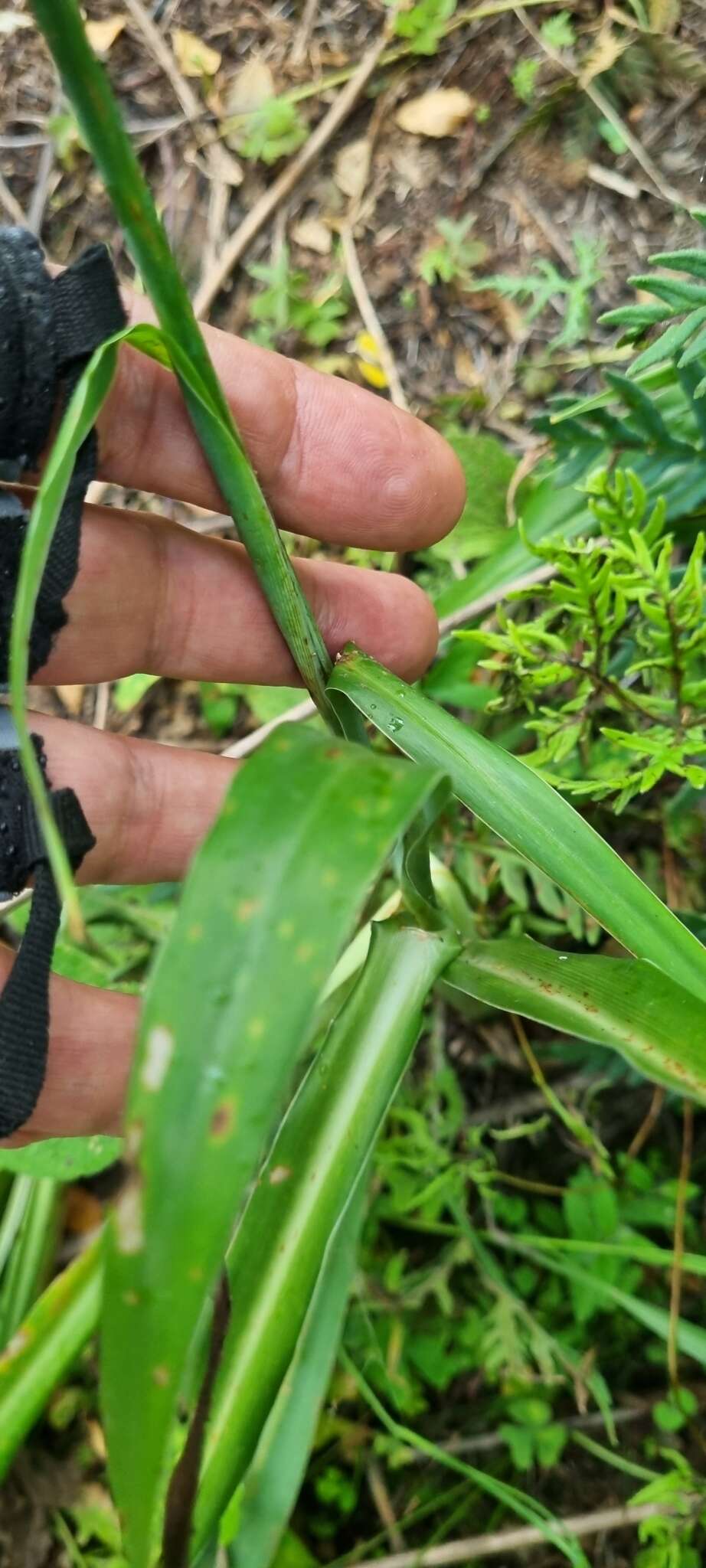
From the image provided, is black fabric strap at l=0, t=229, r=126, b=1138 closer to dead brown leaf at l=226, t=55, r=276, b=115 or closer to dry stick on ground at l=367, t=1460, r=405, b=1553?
dry stick on ground at l=367, t=1460, r=405, b=1553

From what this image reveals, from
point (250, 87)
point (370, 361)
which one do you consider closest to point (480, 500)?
point (370, 361)

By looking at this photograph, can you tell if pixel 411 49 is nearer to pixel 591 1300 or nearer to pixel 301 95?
pixel 301 95

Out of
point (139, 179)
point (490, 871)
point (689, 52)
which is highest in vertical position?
point (689, 52)

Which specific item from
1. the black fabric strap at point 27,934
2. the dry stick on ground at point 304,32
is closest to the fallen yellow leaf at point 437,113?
the dry stick on ground at point 304,32

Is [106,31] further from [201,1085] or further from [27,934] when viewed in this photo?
[201,1085]

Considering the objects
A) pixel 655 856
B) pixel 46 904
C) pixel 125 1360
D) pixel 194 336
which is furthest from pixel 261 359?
pixel 125 1360

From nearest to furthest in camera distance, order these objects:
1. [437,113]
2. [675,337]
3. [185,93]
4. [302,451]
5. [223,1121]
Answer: [223,1121] → [675,337] → [302,451] → [437,113] → [185,93]
